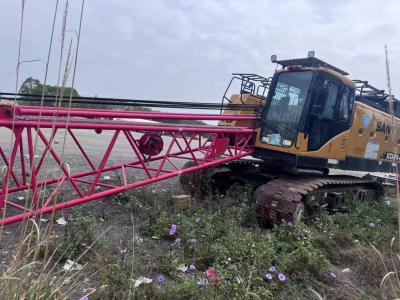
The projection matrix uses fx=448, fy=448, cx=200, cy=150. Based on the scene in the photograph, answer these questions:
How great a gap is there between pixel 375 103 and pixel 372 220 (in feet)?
13.3

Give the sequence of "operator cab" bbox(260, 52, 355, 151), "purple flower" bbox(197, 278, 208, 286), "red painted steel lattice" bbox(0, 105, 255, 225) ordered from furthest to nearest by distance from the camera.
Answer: "operator cab" bbox(260, 52, 355, 151), "red painted steel lattice" bbox(0, 105, 255, 225), "purple flower" bbox(197, 278, 208, 286)

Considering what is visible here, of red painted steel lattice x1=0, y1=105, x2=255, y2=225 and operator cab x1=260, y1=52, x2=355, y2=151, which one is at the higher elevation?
operator cab x1=260, y1=52, x2=355, y2=151

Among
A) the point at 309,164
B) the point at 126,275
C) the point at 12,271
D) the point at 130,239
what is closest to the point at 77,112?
the point at 130,239

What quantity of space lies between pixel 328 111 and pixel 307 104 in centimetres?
52

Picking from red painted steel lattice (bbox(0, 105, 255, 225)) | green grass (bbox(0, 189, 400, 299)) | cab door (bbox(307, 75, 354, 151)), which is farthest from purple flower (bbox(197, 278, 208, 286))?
cab door (bbox(307, 75, 354, 151))

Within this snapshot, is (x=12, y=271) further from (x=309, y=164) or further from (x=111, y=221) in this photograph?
(x=309, y=164)

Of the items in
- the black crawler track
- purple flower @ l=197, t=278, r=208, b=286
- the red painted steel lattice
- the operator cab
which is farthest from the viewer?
the operator cab

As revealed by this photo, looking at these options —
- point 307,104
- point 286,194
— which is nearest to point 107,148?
point 286,194

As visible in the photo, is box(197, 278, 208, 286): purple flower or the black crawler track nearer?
box(197, 278, 208, 286): purple flower

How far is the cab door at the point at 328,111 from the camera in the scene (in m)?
7.43

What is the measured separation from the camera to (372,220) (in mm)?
6801

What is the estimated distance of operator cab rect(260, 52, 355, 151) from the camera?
24.3 ft

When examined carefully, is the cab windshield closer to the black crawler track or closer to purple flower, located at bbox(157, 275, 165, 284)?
the black crawler track

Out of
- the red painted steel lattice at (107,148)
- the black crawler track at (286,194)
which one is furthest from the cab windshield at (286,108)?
the black crawler track at (286,194)
